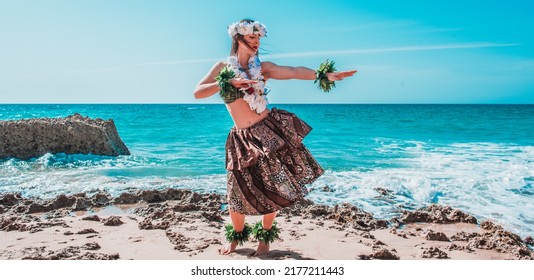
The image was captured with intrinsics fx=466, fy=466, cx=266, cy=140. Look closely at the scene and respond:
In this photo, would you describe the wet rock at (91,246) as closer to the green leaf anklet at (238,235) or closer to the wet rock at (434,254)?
the green leaf anklet at (238,235)

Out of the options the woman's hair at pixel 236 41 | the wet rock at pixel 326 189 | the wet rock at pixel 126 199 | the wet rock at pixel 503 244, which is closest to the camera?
the woman's hair at pixel 236 41

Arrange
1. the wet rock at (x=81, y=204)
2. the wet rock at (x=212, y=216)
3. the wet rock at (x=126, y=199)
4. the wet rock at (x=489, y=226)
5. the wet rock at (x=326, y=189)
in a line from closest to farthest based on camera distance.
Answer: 1. the wet rock at (x=489, y=226)
2. the wet rock at (x=212, y=216)
3. the wet rock at (x=81, y=204)
4. the wet rock at (x=126, y=199)
5. the wet rock at (x=326, y=189)

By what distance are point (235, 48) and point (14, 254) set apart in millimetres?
2478

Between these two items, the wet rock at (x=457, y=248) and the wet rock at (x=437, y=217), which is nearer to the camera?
the wet rock at (x=457, y=248)

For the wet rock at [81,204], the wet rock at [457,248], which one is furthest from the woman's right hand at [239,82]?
the wet rock at [81,204]

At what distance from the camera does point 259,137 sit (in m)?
3.59

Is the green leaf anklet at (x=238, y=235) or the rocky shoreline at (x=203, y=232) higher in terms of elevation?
the green leaf anklet at (x=238, y=235)

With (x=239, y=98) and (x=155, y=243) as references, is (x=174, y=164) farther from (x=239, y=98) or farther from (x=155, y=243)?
(x=239, y=98)

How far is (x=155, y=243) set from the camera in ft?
13.9

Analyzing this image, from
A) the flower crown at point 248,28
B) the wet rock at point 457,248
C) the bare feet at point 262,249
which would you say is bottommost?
the wet rock at point 457,248

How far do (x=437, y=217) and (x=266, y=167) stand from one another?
274 cm

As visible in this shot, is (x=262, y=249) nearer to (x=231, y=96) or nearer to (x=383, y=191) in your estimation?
(x=231, y=96)

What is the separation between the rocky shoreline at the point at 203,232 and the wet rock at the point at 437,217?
1cm

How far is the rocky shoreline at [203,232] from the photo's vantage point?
3.97m
